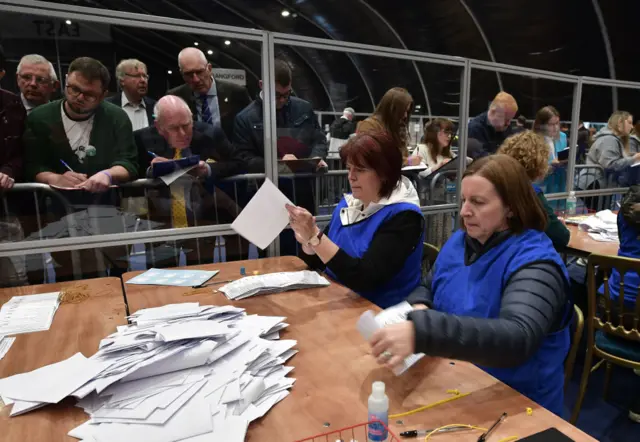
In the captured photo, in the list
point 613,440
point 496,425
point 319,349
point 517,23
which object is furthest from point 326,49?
point 517,23

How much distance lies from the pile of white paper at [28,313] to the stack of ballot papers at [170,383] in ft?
1.26

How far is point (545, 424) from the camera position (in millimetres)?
910

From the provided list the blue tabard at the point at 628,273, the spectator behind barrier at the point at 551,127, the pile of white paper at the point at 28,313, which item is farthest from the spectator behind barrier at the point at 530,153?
the pile of white paper at the point at 28,313

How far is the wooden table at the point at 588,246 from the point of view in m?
2.56

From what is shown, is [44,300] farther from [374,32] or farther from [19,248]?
[374,32]

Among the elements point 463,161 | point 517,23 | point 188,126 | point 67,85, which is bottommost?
point 463,161

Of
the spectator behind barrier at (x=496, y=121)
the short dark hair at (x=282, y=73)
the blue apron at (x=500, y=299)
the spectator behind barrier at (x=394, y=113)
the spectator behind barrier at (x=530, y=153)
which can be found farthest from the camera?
the spectator behind barrier at (x=496, y=121)

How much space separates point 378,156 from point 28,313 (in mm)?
1460

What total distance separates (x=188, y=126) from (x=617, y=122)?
169 inches

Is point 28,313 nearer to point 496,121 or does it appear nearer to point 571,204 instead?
point 496,121

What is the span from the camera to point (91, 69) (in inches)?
80.4

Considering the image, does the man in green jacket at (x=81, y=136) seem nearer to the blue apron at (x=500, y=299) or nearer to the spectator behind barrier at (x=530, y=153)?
the blue apron at (x=500, y=299)

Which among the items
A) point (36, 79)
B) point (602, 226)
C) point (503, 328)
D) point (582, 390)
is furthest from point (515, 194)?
point (602, 226)

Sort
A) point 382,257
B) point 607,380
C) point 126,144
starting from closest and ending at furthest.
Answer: point 382,257 < point 126,144 < point 607,380
